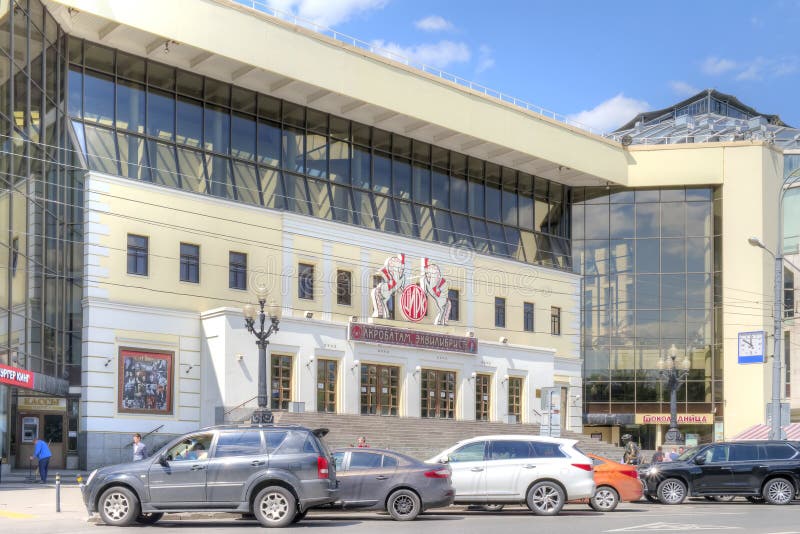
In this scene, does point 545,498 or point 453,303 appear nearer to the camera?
point 545,498

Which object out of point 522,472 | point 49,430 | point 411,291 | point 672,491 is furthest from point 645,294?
point 522,472

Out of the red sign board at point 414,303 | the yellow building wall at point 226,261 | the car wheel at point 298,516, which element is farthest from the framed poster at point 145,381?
the car wheel at point 298,516

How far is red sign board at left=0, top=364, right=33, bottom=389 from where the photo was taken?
93.4 ft

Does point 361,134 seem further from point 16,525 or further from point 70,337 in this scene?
point 16,525

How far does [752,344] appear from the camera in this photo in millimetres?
41750

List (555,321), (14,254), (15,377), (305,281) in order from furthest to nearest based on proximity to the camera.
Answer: (555,321), (305,281), (14,254), (15,377)

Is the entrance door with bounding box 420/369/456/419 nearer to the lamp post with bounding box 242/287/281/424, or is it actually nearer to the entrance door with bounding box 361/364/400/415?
the entrance door with bounding box 361/364/400/415

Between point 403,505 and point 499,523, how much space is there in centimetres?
226

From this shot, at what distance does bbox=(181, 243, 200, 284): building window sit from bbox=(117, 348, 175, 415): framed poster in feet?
9.54

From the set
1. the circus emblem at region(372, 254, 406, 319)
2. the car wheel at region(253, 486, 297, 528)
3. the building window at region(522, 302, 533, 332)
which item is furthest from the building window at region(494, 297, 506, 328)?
the car wheel at region(253, 486, 297, 528)

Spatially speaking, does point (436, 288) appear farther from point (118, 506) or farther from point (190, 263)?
point (118, 506)

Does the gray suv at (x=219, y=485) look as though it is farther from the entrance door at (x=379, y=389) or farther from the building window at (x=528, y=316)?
the building window at (x=528, y=316)

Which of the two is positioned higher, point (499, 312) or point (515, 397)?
point (499, 312)

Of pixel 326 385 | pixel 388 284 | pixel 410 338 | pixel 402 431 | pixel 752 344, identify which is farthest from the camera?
pixel 388 284
